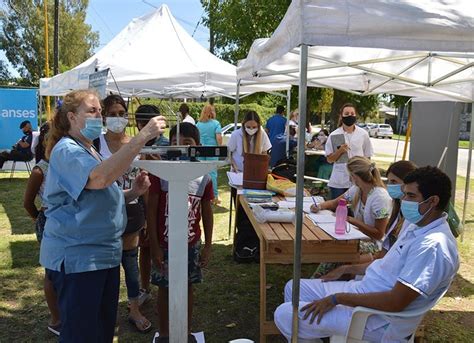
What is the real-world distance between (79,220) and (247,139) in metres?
3.81

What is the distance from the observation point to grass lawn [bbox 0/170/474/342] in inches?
132

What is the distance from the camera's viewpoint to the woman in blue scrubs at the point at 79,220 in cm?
188

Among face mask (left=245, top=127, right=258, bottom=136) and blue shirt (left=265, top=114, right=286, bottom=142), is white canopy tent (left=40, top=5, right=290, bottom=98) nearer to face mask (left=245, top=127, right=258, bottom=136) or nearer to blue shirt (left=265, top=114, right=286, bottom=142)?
face mask (left=245, top=127, right=258, bottom=136)

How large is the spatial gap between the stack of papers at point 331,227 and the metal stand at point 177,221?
4.03 feet

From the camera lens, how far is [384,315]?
216cm

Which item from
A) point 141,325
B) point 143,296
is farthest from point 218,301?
point 141,325

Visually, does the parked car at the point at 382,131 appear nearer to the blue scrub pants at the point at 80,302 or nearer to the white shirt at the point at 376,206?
the white shirt at the point at 376,206

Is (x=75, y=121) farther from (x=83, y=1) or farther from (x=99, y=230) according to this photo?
(x=83, y=1)

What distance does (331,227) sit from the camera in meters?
3.07

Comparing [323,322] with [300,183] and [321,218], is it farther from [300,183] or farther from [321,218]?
[321,218]

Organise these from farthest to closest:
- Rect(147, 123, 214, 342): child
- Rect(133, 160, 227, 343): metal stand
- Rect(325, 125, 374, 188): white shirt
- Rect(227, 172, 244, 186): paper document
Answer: Rect(325, 125, 374, 188): white shirt, Rect(227, 172, 244, 186): paper document, Rect(147, 123, 214, 342): child, Rect(133, 160, 227, 343): metal stand

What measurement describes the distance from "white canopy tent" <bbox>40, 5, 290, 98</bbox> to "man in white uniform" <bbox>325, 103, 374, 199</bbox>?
2068 millimetres

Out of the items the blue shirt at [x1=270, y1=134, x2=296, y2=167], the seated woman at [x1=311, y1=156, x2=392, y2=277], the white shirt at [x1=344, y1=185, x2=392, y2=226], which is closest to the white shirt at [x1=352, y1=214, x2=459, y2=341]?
the seated woman at [x1=311, y1=156, x2=392, y2=277]

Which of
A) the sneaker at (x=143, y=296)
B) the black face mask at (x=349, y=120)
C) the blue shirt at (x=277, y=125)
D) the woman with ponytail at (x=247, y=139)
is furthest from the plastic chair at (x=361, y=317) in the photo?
the blue shirt at (x=277, y=125)
